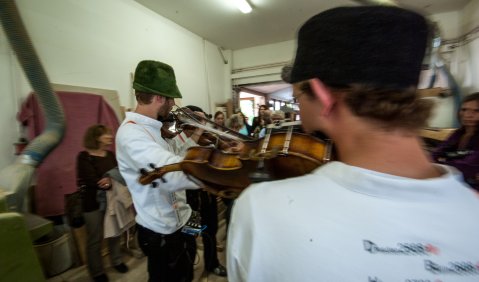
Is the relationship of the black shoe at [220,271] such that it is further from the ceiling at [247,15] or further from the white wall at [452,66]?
the ceiling at [247,15]

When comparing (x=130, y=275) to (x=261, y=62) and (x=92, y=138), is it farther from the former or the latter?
(x=261, y=62)

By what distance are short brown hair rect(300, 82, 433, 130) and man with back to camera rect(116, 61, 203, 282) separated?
105cm

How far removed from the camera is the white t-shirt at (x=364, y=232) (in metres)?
0.39

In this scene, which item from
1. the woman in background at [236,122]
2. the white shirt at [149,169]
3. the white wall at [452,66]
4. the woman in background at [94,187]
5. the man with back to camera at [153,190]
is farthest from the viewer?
the woman in background at [236,122]

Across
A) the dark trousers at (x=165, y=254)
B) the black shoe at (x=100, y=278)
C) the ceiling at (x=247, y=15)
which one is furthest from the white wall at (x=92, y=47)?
the dark trousers at (x=165, y=254)

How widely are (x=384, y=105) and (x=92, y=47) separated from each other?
3.92 m

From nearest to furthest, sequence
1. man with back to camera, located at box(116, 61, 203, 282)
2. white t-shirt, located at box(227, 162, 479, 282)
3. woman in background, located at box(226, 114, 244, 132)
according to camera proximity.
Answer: white t-shirt, located at box(227, 162, 479, 282)
man with back to camera, located at box(116, 61, 203, 282)
woman in background, located at box(226, 114, 244, 132)

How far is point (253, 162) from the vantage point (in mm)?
1033

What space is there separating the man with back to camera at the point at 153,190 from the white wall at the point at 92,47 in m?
2.07

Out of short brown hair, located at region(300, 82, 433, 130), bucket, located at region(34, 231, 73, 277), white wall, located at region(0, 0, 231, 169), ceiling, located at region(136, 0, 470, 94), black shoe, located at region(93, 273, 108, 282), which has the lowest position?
black shoe, located at region(93, 273, 108, 282)

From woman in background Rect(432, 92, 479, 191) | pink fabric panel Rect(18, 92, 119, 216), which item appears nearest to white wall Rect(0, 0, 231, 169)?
pink fabric panel Rect(18, 92, 119, 216)

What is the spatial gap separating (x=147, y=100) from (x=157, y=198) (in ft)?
2.05

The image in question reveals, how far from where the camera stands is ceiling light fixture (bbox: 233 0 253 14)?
416 cm

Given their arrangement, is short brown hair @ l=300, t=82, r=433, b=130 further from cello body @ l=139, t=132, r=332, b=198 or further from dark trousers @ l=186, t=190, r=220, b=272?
dark trousers @ l=186, t=190, r=220, b=272
